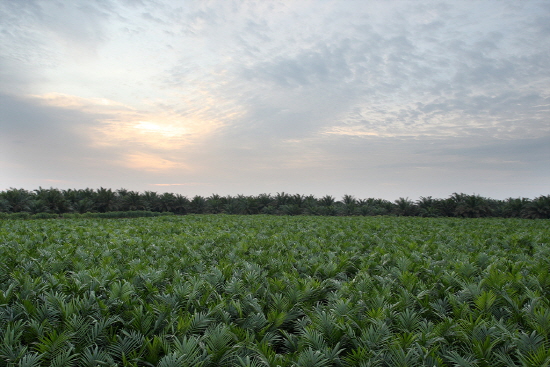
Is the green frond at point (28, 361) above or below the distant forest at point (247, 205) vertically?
below

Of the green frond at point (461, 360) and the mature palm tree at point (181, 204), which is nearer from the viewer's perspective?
the green frond at point (461, 360)

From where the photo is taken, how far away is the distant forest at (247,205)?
72.2 ft

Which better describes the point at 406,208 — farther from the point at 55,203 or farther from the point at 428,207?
the point at 55,203

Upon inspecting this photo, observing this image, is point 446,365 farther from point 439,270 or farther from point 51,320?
point 51,320

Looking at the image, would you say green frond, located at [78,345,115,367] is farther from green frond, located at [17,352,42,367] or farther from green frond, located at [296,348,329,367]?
green frond, located at [296,348,329,367]

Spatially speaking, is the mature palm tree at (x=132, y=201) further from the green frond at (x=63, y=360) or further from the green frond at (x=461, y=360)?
the green frond at (x=461, y=360)

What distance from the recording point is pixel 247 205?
2922 cm

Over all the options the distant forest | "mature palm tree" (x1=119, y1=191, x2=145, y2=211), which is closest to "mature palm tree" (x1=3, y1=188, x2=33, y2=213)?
the distant forest

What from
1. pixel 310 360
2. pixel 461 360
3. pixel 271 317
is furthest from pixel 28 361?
pixel 461 360

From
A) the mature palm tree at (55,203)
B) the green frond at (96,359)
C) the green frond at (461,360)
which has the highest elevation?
the mature palm tree at (55,203)

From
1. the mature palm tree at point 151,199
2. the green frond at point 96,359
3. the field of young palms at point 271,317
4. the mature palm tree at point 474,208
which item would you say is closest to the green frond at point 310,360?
the field of young palms at point 271,317

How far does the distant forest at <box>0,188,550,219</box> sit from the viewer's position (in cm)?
2202

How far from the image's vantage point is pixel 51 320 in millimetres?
2518

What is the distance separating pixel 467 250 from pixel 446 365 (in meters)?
4.58
